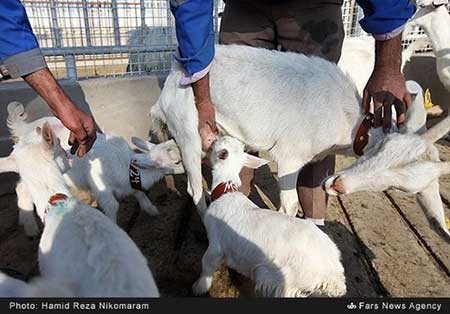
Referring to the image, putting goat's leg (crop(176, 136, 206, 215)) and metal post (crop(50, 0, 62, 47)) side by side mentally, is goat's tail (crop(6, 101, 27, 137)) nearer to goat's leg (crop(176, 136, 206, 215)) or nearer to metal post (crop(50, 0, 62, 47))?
goat's leg (crop(176, 136, 206, 215))

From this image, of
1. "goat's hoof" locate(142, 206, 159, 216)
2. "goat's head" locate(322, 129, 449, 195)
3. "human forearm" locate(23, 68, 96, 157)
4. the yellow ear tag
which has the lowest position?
"goat's hoof" locate(142, 206, 159, 216)

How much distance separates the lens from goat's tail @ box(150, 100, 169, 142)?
11.1 ft

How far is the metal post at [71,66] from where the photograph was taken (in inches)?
179

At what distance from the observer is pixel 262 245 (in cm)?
239

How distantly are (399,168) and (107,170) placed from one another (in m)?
2.23

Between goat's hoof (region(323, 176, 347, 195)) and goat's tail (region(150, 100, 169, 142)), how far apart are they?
1.45m

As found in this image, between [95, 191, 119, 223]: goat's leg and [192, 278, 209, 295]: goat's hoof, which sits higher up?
[95, 191, 119, 223]: goat's leg

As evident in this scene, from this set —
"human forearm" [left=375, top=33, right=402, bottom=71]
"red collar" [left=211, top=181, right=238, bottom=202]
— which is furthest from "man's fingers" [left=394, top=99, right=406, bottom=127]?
"red collar" [left=211, top=181, right=238, bottom=202]

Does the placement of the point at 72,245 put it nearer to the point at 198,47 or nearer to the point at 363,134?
the point at 198,47

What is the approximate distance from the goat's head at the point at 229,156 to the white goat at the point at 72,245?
34.4 inches

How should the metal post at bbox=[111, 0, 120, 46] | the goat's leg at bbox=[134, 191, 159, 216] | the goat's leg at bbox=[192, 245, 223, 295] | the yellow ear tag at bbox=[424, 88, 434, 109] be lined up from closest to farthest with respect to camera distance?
the goat's leg at bbox=[192, 245, 223, 295], the goat's leg at bbox=[134, 191, 159, 216], the metal post at bbox=[111, 0, 120, 46], the yellow ear tag at bbox=[424, 88, 434, 109]

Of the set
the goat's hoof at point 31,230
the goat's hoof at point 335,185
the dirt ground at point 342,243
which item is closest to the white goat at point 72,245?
the dirt ground at point 342,243

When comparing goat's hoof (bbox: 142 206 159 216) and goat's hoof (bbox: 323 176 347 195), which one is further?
goat's hoof (bbox: 142 206 159 216)

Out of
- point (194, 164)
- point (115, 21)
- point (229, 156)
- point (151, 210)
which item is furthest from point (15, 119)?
point (115, 21)
